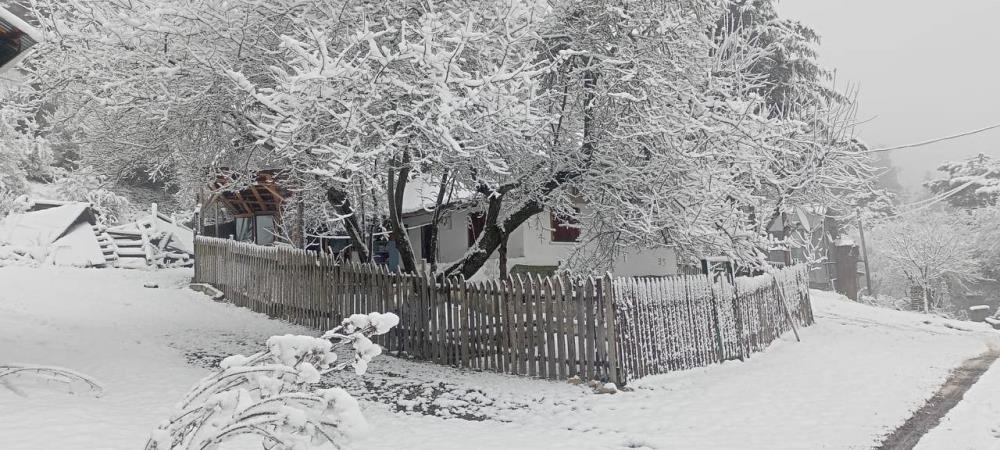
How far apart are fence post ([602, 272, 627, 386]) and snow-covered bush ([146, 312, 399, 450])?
579 cm

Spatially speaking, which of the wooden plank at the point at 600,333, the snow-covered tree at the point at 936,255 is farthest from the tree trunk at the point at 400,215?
the snow-covered tree at the point at 936,255

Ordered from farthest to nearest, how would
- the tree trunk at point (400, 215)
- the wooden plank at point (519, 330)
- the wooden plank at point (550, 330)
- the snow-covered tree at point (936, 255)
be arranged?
the snow-covered tree at point (936, 255)
the tree trunk at point (400, 215)
the wooden plank at point (519, 330)
the wooden plank at point (550, 330)

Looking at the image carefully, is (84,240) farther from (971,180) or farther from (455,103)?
(971,180)

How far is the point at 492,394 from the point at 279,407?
576 cm

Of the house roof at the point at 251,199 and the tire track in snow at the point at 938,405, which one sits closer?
the tire track in snow at the point at 938,405

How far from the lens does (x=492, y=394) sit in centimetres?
842

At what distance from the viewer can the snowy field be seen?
6.32 m

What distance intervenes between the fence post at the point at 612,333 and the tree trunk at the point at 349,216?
485 cm

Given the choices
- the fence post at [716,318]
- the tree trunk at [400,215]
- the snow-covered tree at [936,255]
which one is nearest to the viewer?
the tree trunk at [400,215]

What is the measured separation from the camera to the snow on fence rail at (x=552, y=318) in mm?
8883

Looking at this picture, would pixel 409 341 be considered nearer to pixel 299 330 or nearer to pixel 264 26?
pixel 299 330

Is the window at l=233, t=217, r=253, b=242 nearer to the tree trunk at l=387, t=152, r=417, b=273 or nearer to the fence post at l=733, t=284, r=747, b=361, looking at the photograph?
the tree trunk at l=387, t=152, r=417, b=273

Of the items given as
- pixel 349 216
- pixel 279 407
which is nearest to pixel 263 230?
pixel 349 216

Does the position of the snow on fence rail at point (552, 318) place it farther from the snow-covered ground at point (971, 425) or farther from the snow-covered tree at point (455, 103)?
the snow-covered ground at point (971, 425)
